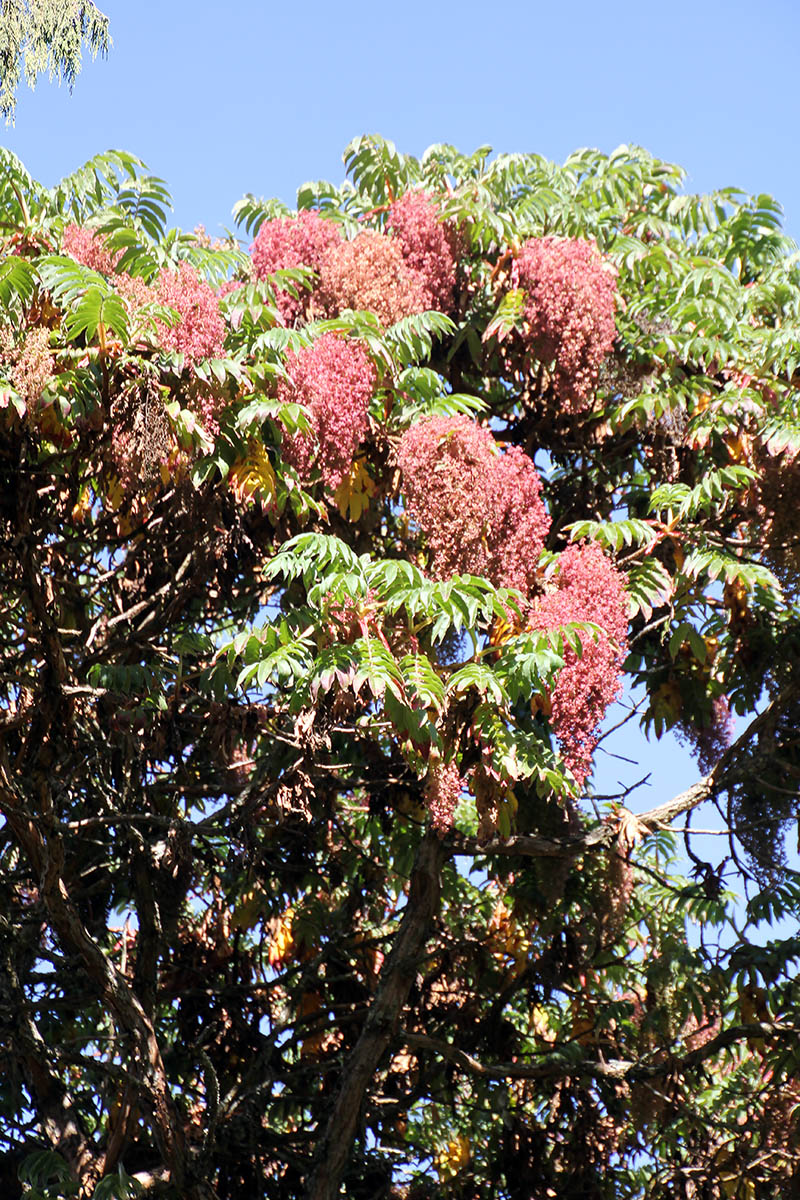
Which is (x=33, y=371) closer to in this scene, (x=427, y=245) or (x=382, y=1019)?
(x=427, y=245)

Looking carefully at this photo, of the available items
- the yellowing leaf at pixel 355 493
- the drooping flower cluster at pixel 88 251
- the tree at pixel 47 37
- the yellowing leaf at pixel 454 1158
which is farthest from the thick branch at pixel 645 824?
the tree at pixel 47 37

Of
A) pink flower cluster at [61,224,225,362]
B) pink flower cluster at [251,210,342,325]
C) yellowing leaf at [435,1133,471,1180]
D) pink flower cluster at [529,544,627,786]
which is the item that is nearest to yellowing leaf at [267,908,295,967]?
yellowing leaf at [435,1133,471,1180]

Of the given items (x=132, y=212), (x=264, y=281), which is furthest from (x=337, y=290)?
(x=132, y=212)

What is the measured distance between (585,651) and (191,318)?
6.54 feet

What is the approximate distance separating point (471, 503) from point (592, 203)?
2579mm

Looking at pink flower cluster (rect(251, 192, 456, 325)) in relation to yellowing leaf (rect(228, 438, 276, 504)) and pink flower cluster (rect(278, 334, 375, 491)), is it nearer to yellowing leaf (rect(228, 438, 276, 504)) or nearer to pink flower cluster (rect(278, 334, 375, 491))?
pink flower cluster (rect(278, 334, 375, 491))

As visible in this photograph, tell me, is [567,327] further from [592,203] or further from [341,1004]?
[341,1004]

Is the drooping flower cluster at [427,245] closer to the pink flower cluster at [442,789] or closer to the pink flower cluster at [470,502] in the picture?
the pink flower cluster at [470,502]

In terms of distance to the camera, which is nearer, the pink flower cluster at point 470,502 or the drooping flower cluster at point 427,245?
the pink flower cluster at point 470,502

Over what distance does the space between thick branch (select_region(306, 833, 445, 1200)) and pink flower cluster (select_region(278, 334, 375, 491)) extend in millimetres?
1912

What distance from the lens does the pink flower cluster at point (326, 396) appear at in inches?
222

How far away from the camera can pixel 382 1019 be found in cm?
632

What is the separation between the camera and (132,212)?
6.05 meters

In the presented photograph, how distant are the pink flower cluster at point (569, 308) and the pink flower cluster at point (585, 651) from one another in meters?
1.26
